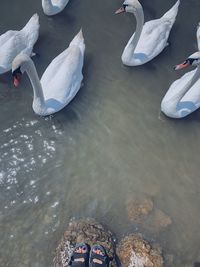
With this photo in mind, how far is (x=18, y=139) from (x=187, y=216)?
381cm

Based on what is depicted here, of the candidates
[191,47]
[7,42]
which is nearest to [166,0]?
[191,47]

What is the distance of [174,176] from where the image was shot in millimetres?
9281

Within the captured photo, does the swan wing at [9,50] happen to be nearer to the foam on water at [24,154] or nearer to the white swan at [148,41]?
the foam on water at [24,154]

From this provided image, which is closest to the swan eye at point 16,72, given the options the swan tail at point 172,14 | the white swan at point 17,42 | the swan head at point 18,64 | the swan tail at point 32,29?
the swan head at point 18,64

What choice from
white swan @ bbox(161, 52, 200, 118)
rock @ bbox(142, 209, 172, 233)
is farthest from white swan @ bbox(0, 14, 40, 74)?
rock @ bbox(142, 209, 172, 233)

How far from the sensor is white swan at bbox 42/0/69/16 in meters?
10.5

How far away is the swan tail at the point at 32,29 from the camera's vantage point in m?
10.1

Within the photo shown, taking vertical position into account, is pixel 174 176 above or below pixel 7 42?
below

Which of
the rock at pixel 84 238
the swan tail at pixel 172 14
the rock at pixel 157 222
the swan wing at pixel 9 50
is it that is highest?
the swan wing at pixel 9 50

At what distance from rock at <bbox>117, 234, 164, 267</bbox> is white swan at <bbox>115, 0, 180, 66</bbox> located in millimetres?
4096

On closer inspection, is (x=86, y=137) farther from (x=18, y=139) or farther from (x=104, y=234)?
(x=104, y=234)

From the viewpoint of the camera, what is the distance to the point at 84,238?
837 centimetres

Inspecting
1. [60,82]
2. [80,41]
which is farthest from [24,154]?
[80,41]

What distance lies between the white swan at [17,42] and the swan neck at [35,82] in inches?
48.3
